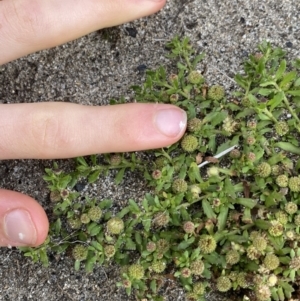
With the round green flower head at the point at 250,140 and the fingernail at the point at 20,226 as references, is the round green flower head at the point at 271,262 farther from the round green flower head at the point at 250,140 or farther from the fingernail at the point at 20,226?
the fingernail at the point at 20,226

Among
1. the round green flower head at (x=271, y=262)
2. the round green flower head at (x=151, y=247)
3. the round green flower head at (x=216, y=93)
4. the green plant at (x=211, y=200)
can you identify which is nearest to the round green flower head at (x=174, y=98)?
the green plant at (x=211, y=200)

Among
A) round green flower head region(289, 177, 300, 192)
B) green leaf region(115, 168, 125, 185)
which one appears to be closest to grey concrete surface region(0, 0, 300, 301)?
green leaf region(115, 168, 125, 185)

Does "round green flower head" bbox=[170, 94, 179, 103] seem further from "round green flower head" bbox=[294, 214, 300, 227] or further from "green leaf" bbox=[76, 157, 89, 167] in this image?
"round green flower head" bbox=[294, 214, 300, 227]

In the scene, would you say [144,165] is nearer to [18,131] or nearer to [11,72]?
[18,131]

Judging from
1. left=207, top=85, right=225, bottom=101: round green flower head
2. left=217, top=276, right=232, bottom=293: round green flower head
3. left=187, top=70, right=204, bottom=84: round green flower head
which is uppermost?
left=187, top=70, right=204, bottom=84: round green flower head

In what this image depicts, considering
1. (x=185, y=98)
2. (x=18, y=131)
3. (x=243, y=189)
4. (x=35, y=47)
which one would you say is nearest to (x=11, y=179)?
(x=18, y=131)
